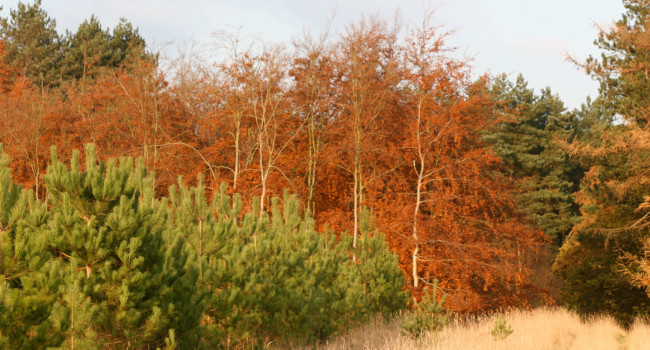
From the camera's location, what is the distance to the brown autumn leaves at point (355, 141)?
16.7 m

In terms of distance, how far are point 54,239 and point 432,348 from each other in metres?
5.26

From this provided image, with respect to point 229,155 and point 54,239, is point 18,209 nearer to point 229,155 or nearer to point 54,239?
point 54,239

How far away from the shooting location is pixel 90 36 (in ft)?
115

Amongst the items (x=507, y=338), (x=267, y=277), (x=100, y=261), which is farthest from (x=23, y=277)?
(x=507, y=338)

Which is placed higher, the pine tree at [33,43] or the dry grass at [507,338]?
the pine tree at [33,43]

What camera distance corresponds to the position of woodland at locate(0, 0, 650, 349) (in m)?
5.07

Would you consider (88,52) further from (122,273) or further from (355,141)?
(122,273)

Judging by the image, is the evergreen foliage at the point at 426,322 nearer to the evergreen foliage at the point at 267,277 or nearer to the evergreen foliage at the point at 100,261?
the evergreen foliage at the point at 267,277

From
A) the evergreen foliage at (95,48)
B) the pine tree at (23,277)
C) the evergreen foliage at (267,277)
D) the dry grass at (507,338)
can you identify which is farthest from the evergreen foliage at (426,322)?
the evergreen foliage at (95,48)

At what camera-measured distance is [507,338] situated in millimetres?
8719

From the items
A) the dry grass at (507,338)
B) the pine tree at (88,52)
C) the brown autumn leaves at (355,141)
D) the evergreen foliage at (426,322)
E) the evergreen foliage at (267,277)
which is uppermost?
the pine tree at (88,52)

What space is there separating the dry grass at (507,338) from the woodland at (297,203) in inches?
25.1

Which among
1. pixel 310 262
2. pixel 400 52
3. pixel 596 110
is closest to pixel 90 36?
pixel 400 52

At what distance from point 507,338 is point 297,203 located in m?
4.62
